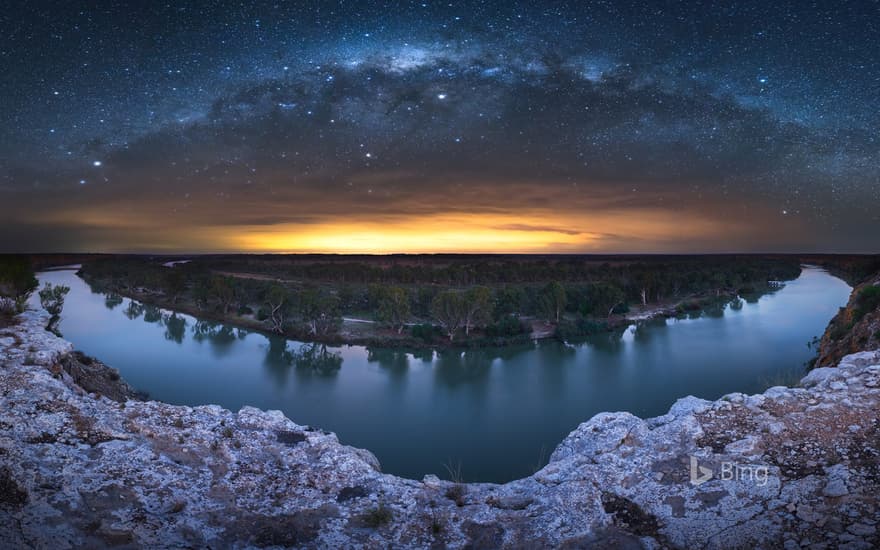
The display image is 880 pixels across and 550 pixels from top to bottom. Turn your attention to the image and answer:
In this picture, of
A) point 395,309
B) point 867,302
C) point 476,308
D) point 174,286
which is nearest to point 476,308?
point 476,308

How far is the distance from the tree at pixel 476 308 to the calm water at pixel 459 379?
3.39m

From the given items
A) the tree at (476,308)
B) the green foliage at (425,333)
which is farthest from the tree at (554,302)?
the green foliage at (425,333)

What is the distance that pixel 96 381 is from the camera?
11.0 m

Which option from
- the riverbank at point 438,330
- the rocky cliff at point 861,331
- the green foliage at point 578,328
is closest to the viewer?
the rocky cliff at point 861,331

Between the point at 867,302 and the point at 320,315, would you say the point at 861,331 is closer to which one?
the point at 867,302

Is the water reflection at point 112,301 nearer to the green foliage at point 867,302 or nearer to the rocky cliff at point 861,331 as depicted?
the rocky cliff at point 861,331

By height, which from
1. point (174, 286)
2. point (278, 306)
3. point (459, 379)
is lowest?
point (459, 379)

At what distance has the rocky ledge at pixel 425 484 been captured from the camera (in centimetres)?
426

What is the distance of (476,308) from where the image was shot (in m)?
32.4

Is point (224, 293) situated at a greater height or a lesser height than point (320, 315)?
greater

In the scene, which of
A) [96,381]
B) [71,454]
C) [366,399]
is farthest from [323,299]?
[71,454]

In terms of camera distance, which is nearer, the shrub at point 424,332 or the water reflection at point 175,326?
the shrub at point 424,332

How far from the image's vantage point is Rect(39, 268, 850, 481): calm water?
52.1 ft

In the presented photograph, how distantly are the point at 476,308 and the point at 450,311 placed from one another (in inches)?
73.6
